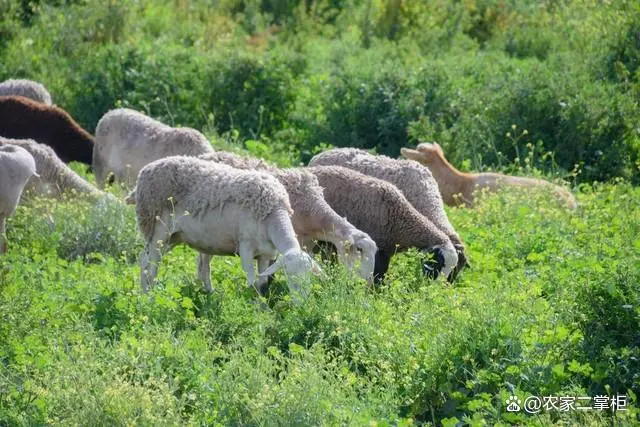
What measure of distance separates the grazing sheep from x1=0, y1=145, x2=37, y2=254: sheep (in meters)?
1.14

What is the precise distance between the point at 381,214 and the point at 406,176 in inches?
36.7

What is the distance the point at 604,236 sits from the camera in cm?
1141

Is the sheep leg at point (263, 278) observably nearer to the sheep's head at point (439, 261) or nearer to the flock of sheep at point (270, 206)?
the flock of sheep at point (270, 206)

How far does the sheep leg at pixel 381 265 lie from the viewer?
35.2 feet

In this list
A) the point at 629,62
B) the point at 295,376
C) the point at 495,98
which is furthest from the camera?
the point at 629,62

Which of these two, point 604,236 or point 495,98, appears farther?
point 495,98

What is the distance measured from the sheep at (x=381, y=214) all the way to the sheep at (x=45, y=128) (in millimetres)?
4844

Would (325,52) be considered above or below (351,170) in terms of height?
below

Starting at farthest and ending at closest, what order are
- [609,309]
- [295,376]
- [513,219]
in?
1. [513,219]
2. [609,309]
3. [295,376]

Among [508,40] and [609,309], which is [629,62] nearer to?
[508,40]

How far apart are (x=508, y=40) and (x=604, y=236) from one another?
9.26 metres

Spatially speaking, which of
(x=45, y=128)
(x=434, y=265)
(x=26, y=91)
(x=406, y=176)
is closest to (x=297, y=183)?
(x=434, y=265)

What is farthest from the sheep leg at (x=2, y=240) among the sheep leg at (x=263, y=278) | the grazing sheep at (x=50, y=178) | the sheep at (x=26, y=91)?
the sheep at (x=26, y=91)

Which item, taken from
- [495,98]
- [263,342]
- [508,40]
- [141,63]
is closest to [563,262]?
[263,342]
